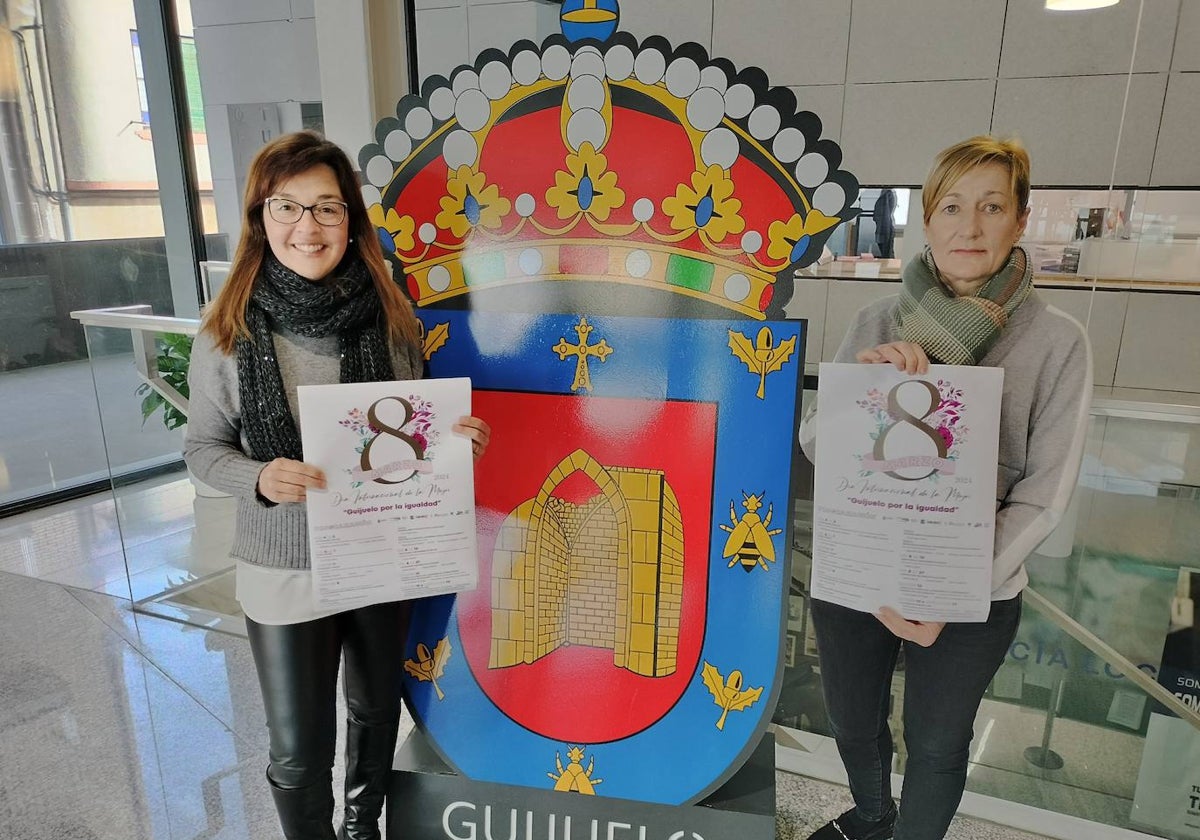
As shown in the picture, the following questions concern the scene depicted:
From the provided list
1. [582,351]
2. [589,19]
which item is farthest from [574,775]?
[589,19]

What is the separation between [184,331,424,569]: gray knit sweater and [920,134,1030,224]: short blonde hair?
0.98m

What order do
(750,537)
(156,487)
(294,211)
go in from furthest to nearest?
(156,487), (750,537), (294,211)

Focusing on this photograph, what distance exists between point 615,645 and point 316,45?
1.54 meters

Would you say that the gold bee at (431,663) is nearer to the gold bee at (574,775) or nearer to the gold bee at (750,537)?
the gold bee at (574,775)

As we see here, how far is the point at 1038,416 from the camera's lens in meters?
1.21

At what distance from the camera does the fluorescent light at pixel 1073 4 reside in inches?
48.6

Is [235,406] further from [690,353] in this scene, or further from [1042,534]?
[1042,534]

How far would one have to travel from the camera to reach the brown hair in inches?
51.6

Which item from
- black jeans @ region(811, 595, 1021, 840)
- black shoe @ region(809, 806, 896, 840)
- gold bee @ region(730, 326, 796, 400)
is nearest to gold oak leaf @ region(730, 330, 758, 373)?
gold bee @ region(730, 326, 796, 400)

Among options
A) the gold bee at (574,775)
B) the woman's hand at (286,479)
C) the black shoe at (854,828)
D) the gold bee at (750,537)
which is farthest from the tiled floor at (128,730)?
the woman's hand at (286,479)

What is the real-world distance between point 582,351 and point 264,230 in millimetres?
612

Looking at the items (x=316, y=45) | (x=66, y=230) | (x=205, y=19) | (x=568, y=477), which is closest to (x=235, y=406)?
(x=568, y=477)

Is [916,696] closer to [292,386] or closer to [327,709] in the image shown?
[327,709]

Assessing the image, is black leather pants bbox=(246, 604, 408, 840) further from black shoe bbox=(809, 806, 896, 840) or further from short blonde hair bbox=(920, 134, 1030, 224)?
short blonde hair bbox=(920, 134, 1030, 224)
